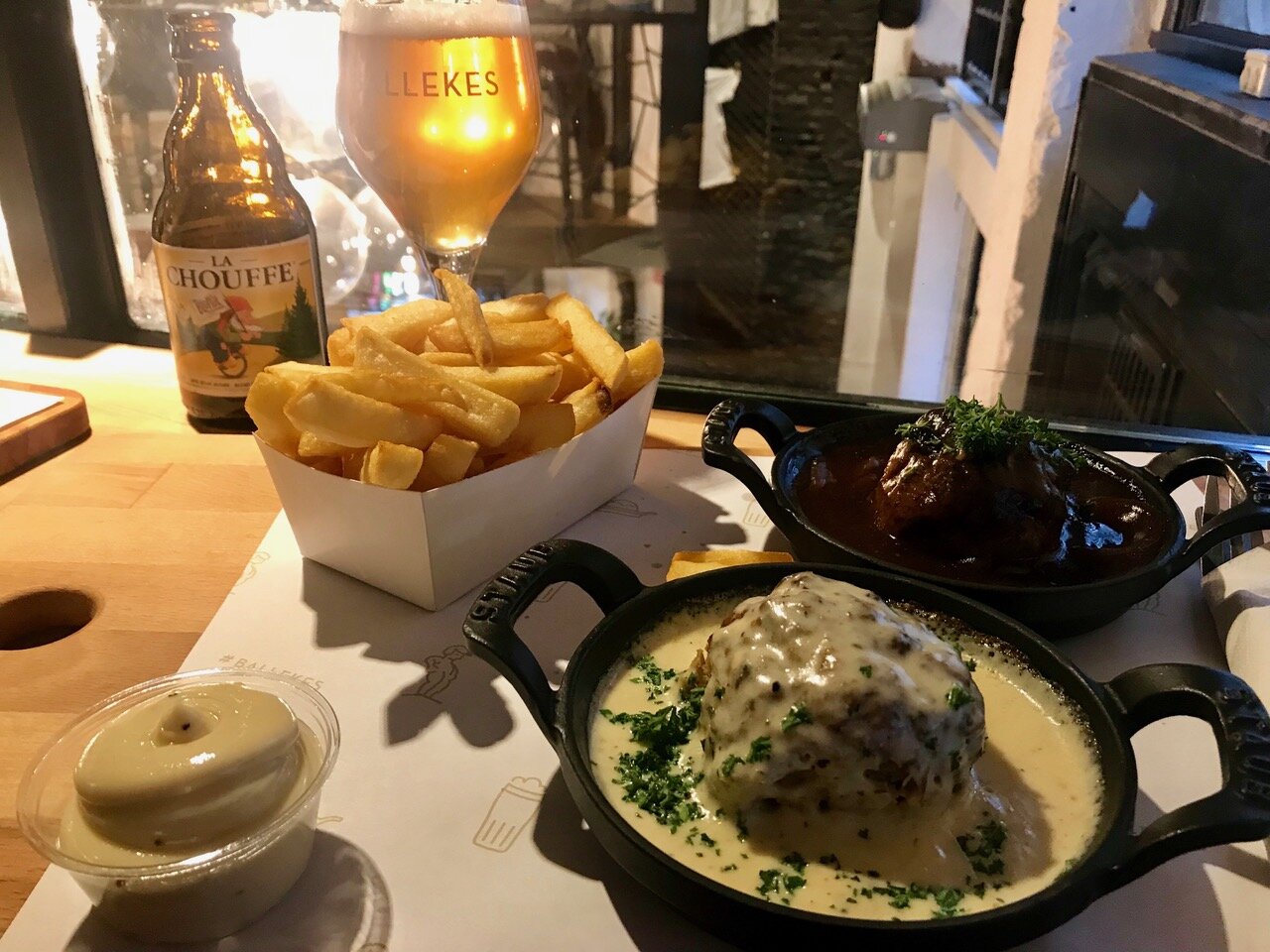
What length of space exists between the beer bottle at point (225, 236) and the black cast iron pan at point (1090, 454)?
33.2 inches

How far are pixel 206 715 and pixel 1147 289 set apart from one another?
96.6 inches

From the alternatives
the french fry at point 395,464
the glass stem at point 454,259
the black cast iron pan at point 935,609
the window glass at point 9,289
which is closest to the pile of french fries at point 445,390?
the french fry at point 395,464

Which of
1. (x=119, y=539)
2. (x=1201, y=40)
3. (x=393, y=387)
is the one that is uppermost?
(x=1201, y=40)

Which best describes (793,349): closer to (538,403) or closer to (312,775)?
(538,403)

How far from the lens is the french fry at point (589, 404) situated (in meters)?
1.43

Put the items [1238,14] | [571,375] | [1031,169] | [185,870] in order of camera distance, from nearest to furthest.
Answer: [185,870] → [571,375] → [1238,14] → [1031,169]

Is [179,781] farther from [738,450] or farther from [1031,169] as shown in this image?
[1031,169]

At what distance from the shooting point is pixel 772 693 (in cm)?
87

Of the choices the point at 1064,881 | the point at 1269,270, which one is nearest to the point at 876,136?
the point at 1269,270

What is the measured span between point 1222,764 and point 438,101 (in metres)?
1.44

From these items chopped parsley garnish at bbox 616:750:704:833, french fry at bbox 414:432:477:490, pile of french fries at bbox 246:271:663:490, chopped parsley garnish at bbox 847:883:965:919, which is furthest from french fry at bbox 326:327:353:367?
chopped parsley garnish at bbox 847:883:965:919

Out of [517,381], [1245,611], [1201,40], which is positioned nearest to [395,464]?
[517,381]

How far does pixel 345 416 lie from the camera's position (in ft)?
3.89

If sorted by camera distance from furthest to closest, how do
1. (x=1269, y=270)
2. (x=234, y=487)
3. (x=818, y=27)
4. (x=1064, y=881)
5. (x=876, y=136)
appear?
(x=876, y=136) < (x=818, y=27) < (x=1269, y=270) < (x=234, y=487) < (x=1064, y=881)
